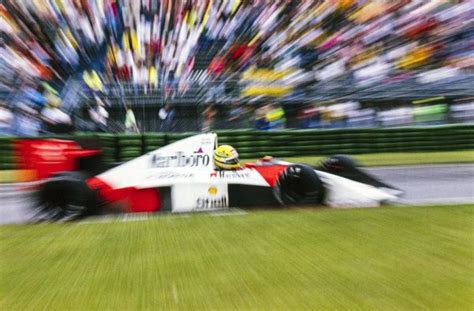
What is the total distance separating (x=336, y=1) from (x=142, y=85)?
526cm

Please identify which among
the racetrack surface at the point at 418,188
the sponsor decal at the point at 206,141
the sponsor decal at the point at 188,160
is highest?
the sponsor decal at the point at 206,141

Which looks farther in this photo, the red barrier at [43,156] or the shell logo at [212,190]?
the shell logo at [212,190]

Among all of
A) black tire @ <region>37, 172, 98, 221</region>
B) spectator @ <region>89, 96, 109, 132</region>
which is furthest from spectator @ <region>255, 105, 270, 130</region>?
black tire @ <region>37, 172, 98, 221</region>

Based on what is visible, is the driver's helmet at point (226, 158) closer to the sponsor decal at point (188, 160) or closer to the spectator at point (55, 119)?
the sponsor decal at point (188, 160)

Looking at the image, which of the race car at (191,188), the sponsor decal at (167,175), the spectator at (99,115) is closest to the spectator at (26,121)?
the spectator at (99,115)

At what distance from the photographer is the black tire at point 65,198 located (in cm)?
547

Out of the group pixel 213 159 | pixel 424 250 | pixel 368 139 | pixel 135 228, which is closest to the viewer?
pixel 424 250

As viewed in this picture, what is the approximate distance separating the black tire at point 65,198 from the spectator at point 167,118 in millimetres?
6980

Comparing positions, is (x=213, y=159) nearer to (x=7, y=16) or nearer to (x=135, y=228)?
(x=135, y=228)

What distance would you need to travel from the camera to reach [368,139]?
14.7 meters

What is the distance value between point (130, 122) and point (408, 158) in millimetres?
7540

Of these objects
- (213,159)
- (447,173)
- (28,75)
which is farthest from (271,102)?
(213,159)

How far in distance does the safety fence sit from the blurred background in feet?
1.21

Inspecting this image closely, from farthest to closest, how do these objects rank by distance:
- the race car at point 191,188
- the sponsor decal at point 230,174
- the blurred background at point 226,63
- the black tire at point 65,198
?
the blurred background at point 226,63 → the sponsor decal at point 230,174 → the race car at point 191,188 → the black tire at point 65,198
